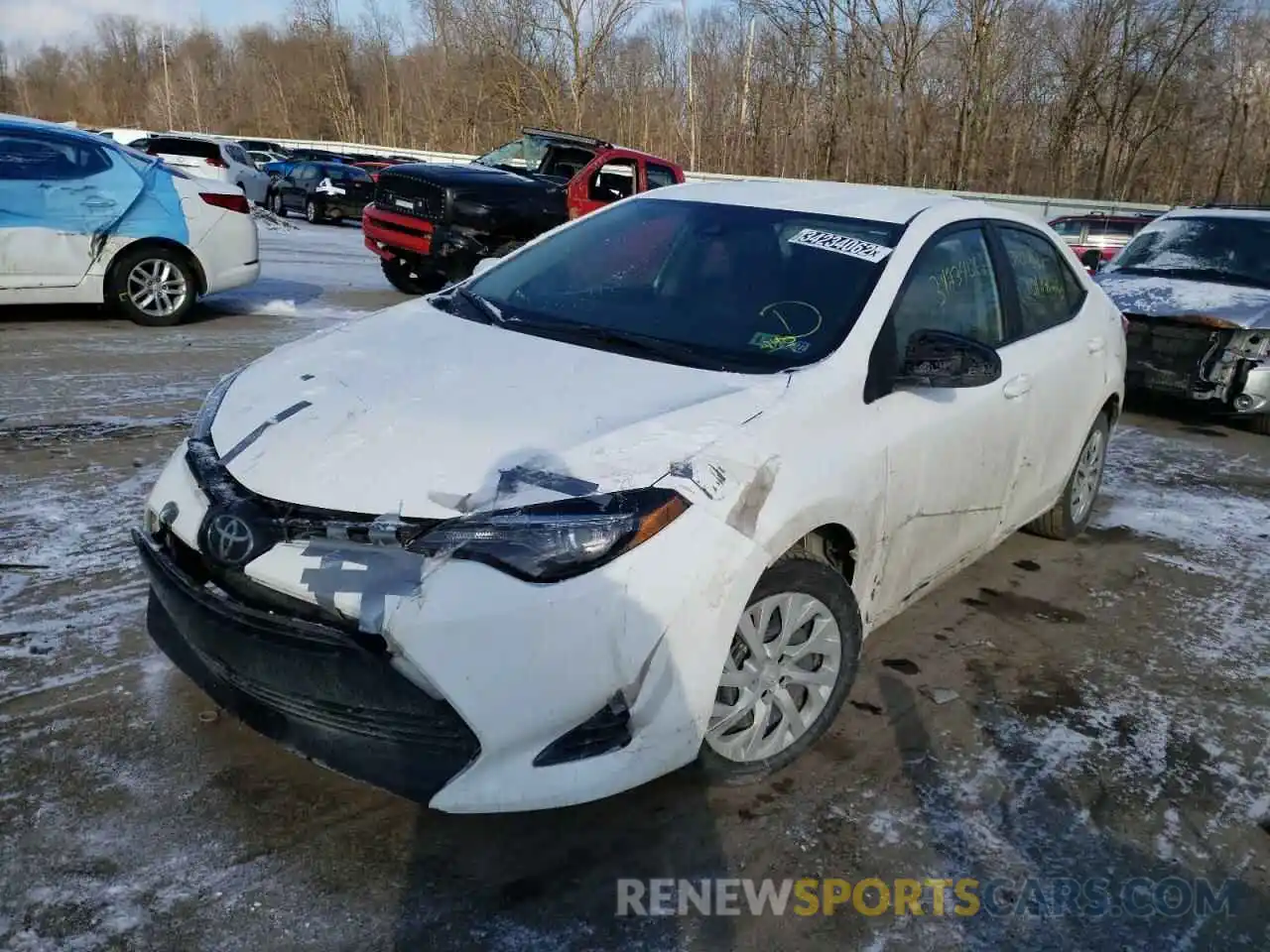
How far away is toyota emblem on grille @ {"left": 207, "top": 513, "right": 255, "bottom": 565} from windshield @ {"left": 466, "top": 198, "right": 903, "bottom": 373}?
1293 millimetres

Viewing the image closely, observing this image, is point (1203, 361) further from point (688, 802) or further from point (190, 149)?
point (190, 149)

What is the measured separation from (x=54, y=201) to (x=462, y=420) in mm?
6865

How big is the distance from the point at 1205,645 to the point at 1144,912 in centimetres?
185

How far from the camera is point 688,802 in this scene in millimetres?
2836

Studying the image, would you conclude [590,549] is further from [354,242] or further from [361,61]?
[361,61]

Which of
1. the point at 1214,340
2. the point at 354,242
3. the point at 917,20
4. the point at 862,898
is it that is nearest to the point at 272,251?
the point at 354,242

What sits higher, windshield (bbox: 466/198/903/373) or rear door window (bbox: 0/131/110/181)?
rear door window (bbox: 0/131/110/181)

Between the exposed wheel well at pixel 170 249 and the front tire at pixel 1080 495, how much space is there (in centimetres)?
714

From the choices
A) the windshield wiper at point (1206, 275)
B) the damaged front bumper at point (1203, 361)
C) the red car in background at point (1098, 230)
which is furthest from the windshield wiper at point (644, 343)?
the red car in background at point (1098, 230)

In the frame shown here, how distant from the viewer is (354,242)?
61.6 feet

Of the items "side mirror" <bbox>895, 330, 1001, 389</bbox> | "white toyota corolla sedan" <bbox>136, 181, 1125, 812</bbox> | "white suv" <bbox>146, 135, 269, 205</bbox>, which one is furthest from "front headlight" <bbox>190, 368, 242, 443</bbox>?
"white suv" <bbox>146, 135, 269, 205</bbox>

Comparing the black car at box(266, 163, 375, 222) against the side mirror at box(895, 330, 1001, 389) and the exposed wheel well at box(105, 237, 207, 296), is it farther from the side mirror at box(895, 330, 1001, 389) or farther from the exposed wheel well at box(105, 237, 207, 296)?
the side mirror at box(895, 330, 1001, 389)

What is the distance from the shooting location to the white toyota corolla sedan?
2.33 meters

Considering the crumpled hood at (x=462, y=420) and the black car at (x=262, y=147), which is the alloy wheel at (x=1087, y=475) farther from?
the black car at (x=262, y=147)
